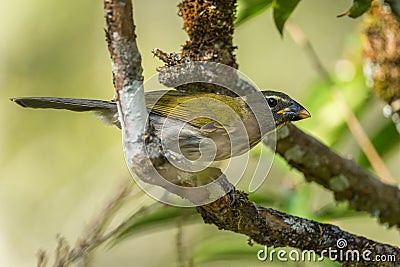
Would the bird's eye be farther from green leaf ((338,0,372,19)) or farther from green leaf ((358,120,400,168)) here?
green leaf ((358,120,400,168))

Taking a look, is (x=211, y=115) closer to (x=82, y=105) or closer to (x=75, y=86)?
(x=82, y=105)

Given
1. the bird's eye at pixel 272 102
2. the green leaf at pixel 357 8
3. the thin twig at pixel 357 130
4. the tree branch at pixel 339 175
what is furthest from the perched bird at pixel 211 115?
the thin twig at pixel 357 130

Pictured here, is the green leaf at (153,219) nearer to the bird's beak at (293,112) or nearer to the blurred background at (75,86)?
the bird's beak at (293,112)

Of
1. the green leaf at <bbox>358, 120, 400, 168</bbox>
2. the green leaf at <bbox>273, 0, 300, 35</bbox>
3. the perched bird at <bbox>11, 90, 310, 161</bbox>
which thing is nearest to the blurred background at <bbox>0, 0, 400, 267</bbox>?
the green leaf at <bbox>358, 120, 400, 168</bbox>

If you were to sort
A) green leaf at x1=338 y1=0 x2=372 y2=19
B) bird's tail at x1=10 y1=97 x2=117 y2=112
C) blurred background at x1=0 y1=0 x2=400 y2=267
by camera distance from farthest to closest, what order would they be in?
blurred background at x1=0 y1=0 x2=400 y2=267
green leaf at x1=338 y1=0 x2=372 y2=19
bird's tail at x1=10 y1=97 x2=117 y2=112

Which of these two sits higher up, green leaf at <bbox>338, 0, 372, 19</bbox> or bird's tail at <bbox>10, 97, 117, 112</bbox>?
green leaf at <bbox>338, 0, 372, 19</bbox>

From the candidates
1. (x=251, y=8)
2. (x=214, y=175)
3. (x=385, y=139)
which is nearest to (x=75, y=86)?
(x=385, y=139)

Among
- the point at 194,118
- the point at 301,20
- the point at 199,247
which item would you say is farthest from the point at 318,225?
the point at 301,20
